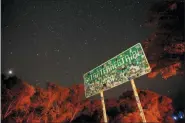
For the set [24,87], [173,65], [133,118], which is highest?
[24,87]

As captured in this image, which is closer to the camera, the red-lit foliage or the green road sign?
the green road sign

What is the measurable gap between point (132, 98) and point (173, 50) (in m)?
19.9

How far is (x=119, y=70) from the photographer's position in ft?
31.1

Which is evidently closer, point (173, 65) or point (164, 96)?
point (173, 65)

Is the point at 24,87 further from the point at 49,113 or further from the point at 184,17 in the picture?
the point at 184,17

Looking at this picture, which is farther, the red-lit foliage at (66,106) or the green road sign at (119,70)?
the red-lit foliage at (66,106)

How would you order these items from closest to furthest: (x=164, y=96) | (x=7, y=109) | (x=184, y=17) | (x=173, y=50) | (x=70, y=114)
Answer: (x=184, y=17) < (x=173, y=50) < (x=7, y=109) < (x=70, y=114) < (x=164, y=96)

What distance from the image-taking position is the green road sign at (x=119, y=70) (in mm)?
8828

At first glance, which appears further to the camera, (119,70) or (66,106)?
(66,106)

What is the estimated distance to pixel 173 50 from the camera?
12484mm

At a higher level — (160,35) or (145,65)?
(160,35)

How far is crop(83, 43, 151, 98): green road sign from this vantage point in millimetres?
8828

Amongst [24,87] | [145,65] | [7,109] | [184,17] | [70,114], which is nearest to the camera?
[145,65]

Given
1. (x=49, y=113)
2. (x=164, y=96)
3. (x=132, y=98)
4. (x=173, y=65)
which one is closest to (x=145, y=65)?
(x=173, y=65)
